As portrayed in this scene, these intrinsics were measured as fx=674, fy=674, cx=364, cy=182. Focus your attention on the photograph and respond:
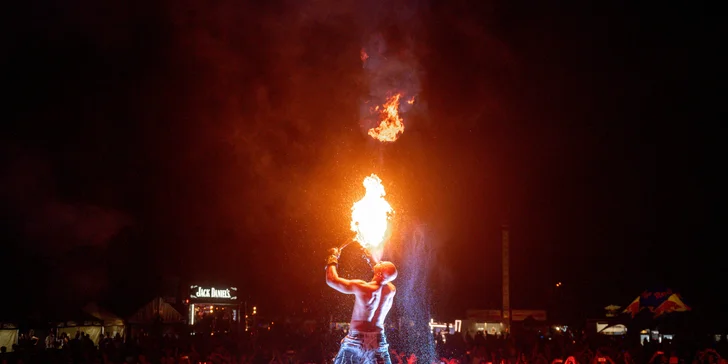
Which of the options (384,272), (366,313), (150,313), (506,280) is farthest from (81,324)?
(506,280)

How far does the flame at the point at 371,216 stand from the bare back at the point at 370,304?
0.91m

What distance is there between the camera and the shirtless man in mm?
7891

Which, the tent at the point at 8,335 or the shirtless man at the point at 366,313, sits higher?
the shirtless man at the point at 366,313

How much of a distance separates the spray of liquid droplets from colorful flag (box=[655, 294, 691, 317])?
24.9 feet

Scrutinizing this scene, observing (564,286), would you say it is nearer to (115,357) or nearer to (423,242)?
(423,242)

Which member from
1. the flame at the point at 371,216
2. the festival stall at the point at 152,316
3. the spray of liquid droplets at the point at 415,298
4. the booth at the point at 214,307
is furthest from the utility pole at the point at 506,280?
the flame at the point at 371,216

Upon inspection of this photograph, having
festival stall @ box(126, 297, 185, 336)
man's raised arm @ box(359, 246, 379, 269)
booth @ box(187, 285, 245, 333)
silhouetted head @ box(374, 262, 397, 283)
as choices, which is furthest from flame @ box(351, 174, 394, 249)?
booth @ box(187, 285, 245, 333)

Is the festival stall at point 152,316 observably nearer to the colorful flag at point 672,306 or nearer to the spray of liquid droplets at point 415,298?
the spray of liquid droplets at point 415,298

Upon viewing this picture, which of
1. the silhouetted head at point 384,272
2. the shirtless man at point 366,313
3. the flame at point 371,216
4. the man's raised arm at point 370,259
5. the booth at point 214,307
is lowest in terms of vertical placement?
the booth at point 214,307

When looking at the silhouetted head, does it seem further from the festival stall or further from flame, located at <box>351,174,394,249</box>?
the festival stall

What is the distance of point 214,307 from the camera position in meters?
34.2

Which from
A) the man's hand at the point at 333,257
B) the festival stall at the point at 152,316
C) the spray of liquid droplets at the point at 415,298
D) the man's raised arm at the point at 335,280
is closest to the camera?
the man's raised arm at the point at 335,280

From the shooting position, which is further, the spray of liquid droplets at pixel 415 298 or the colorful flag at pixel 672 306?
the spray of liquid droplets at pixel 415 298

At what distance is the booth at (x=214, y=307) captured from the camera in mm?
29503
